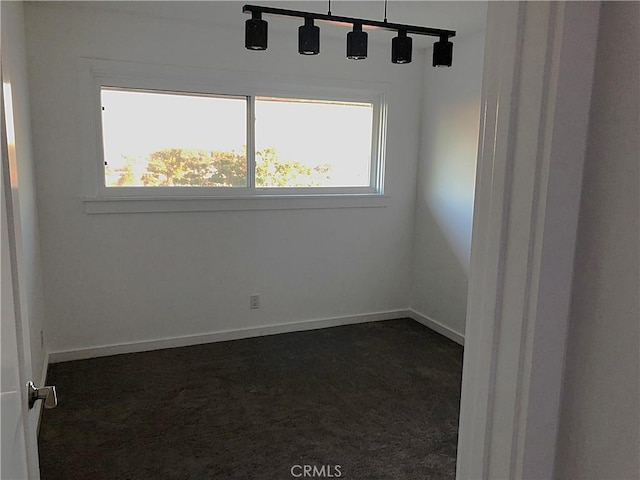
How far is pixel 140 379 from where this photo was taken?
3150 mm

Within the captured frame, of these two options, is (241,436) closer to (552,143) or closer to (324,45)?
(552,143)

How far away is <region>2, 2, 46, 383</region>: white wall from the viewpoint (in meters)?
2.45

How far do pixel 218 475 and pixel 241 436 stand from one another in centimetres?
32

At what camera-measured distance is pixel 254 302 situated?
3879 mm

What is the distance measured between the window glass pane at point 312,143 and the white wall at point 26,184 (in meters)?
1.48

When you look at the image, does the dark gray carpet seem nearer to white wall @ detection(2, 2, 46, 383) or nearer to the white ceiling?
white wall @ detection(2, 2, 46, 383)

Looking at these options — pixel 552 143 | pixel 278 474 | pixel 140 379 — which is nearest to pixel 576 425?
pixel 552 143

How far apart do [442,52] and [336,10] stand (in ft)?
2.50

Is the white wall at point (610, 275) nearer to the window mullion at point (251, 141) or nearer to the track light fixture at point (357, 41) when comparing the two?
the track light fixture at point (357, 41)

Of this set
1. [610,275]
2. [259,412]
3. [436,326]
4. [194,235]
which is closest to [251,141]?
[194,235]

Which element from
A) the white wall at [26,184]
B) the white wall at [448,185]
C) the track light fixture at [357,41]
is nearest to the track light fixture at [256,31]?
the track light fixture at [357,41]

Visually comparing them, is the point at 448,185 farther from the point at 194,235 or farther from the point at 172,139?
the point at 172,139

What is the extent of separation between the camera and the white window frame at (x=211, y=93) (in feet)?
10.6

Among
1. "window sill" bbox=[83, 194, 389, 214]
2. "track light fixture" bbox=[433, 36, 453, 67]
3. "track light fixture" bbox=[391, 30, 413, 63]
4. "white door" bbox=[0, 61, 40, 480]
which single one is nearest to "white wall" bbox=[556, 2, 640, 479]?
"white door" bbox=[0, 61, 40, 480]
